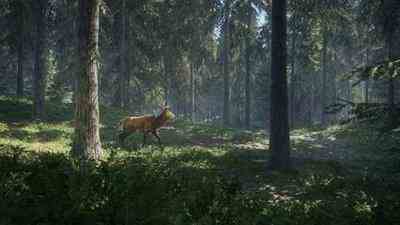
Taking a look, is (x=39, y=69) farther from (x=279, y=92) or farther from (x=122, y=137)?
(x=279, y=92)

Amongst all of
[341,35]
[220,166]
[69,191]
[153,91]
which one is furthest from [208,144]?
[341,35]

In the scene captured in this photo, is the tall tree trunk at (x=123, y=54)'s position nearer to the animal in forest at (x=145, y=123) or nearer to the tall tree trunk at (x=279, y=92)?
the animal in forest at (x=145, y=123)

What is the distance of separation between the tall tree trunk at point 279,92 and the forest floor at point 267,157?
2.11ft

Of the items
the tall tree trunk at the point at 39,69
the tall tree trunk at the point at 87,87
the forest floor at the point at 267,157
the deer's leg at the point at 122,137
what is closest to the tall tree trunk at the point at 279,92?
the forest floor at the point at 267,157

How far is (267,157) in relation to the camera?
17.0 metres

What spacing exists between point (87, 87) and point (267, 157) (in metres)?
8.38

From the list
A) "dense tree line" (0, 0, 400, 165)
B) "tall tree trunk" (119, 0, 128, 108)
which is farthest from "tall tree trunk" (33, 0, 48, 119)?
"tall tree trunk" (119, 0, 128, 108)

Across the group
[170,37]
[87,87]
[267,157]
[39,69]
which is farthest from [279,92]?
[170,37]

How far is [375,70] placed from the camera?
8.38 metres

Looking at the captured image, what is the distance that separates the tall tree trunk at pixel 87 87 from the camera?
11.5 metres

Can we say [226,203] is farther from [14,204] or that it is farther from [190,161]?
[190,161]

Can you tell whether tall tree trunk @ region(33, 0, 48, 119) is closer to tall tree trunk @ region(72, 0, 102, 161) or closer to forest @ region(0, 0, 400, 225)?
forest @ region(0, 0, 400, 225)

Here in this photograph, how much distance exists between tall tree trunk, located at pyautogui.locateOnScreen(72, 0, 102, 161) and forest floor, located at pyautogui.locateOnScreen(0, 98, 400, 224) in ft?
3.50

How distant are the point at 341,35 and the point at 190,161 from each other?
36878 mm
